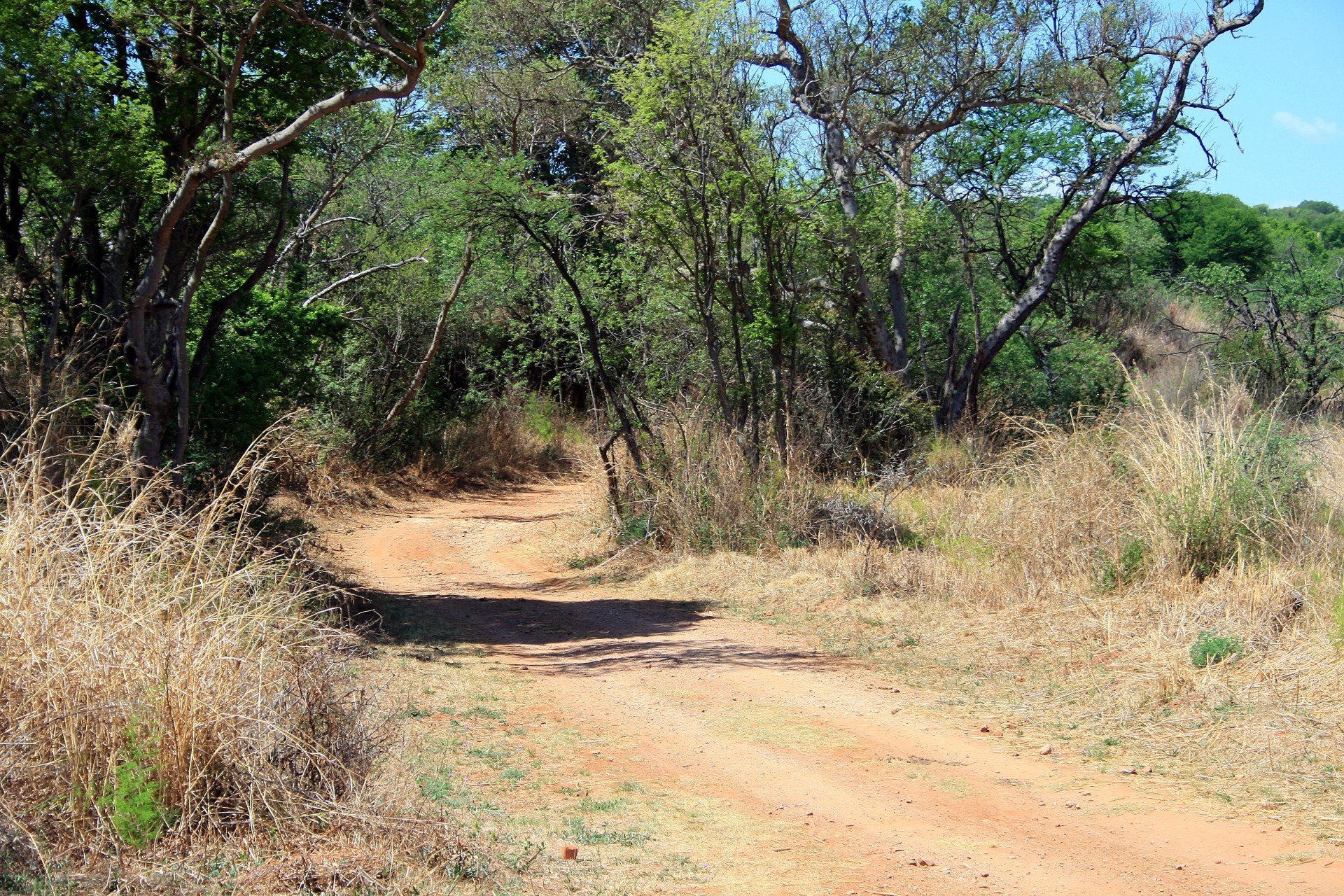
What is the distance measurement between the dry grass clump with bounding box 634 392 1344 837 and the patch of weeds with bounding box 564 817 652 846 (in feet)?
9.29

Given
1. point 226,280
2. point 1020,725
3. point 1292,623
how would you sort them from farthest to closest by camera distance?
1. point 226,280
2. point 1292,623
3. point 1020,725

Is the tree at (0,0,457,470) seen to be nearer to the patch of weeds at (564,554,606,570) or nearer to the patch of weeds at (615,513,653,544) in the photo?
the patch of weeds at (564,554,606,570)

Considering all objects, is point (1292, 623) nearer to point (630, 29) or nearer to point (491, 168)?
point (491, 168)

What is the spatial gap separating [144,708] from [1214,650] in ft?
20.1

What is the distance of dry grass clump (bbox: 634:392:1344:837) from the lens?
601 cm

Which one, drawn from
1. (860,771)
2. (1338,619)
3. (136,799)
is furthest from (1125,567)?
(136,799)

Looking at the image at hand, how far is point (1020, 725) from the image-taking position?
255 inches

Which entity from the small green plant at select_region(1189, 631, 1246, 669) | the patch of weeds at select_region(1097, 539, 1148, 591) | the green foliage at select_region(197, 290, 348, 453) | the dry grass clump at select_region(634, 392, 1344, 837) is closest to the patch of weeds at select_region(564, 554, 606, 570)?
the dry grass clump at select_region(634, 392, 1344, 837)

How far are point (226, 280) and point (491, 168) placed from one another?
10.2 ft

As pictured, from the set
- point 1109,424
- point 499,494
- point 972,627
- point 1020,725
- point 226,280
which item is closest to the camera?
point 1020,725

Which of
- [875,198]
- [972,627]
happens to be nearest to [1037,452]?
[972,627]

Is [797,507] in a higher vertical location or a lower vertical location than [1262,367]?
lower

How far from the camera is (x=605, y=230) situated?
1524cm

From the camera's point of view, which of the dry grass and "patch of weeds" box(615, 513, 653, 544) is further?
"patch of weeds" box(615, 513, 653, 544)
